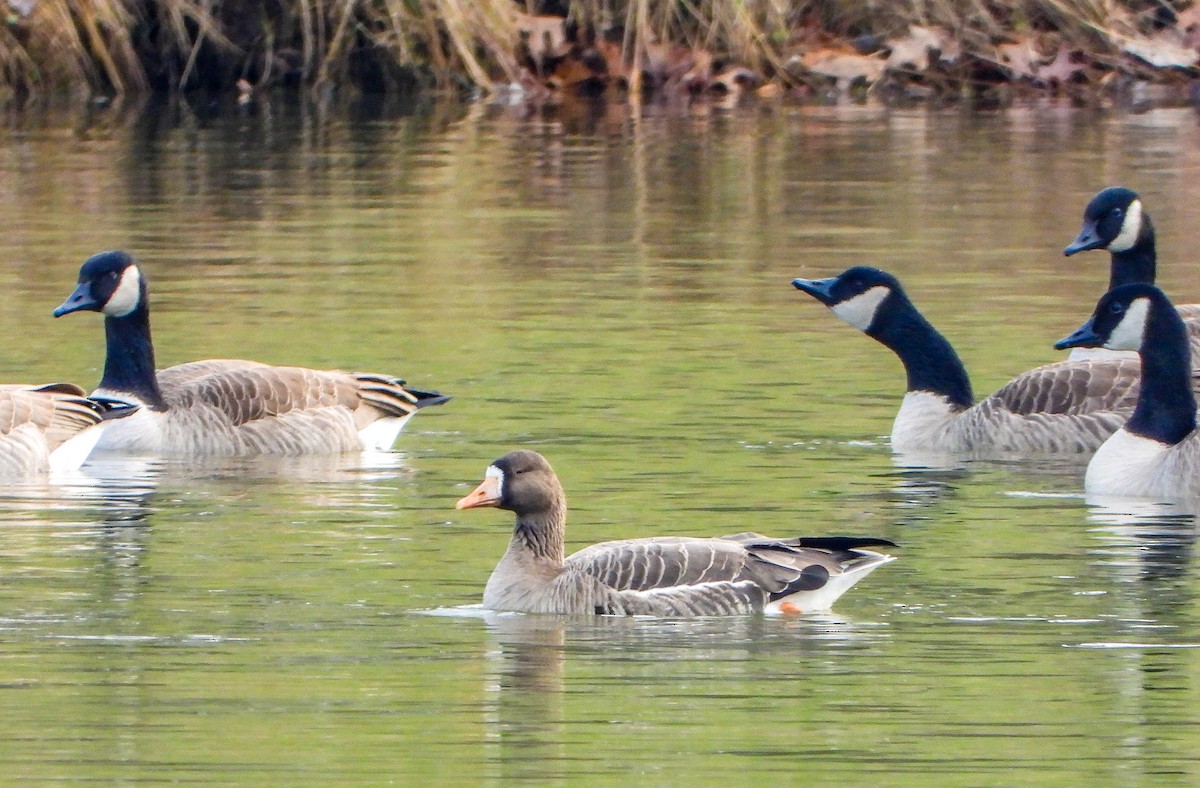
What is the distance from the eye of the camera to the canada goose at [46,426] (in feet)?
44.8

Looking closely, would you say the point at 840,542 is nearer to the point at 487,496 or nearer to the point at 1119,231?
the point at 487,496

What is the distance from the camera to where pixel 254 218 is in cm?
2377

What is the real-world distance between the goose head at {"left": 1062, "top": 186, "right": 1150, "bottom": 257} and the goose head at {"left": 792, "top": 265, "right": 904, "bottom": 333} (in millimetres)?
1530

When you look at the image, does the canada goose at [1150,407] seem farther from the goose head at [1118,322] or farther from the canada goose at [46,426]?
the canada goose at [46,426]

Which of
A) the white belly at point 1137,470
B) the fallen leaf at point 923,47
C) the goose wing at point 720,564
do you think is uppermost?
the fallen leaf at point 923,47

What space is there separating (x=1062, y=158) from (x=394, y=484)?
15.3m

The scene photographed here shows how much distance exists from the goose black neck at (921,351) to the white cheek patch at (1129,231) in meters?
1.70

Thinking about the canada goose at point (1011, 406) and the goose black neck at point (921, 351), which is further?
the goose black neck at point (921, 351)

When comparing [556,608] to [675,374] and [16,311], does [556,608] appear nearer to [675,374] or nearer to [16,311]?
[675,374]

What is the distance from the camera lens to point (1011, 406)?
14.7 m

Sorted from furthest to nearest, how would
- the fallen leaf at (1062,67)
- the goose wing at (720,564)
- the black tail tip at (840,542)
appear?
1. the fallen leaf at (1062,67)
2. the goose wing at (720,564)
3. the black tail tip at (840,542)

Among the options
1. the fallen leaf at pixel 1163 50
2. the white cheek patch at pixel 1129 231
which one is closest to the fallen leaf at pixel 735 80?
the fallen leaf at pixel 1163 50

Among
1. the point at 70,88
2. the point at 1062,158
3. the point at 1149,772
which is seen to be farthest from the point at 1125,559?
the point at 70,88

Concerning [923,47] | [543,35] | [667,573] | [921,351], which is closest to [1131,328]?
[921,351]
